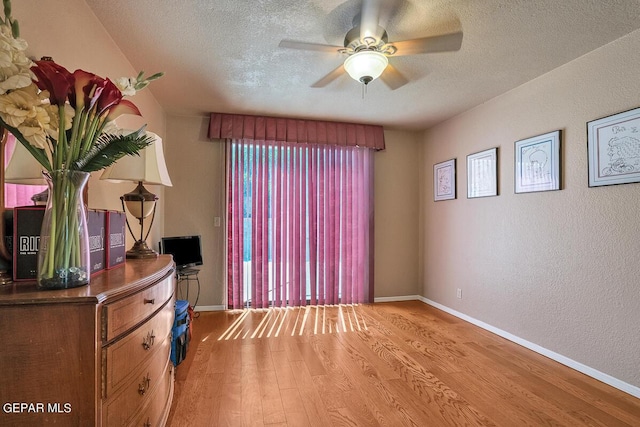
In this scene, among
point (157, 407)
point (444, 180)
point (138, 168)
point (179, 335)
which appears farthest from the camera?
point (444, 180)

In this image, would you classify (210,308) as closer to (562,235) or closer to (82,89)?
(82,89)

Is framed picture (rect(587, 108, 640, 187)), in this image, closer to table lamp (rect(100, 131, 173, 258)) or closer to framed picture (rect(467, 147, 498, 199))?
framed picture (rect(467, 147, 498, 199))

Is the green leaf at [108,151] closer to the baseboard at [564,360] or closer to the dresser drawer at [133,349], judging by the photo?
the dresser drawer at [133,349]

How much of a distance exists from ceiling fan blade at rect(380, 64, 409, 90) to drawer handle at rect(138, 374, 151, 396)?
2.58m

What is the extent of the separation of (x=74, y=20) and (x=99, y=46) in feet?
0.98

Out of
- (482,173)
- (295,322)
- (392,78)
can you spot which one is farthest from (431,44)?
(295,322)

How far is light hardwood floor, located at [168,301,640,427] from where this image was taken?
6.00ft

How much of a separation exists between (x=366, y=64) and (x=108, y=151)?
1683mm

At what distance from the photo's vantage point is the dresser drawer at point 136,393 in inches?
39.3

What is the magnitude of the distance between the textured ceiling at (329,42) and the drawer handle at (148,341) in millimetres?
1825

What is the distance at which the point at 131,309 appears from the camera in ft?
3.59

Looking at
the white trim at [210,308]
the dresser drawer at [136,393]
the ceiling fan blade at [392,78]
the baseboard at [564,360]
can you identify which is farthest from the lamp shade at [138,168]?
the baseboard at [564,360]

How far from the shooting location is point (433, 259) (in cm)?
425

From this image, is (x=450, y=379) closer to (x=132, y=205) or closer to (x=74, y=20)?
(x=132, y=205)
